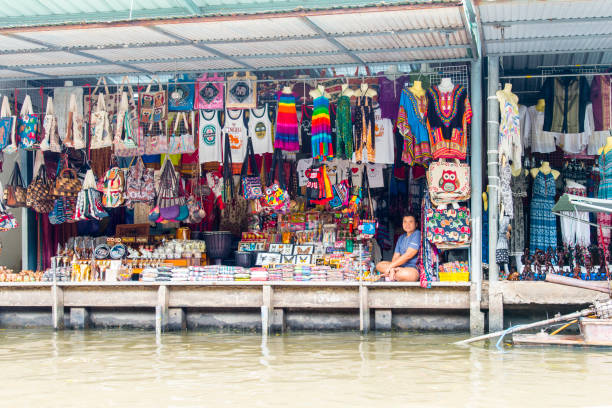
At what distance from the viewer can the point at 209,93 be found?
12125 millimetres

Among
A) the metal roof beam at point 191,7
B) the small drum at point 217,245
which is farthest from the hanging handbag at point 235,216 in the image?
the metal roof beam at point 191,7

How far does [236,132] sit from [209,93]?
0.85 m

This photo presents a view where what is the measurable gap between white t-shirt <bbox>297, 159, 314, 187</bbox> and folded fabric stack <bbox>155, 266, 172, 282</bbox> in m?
2.57

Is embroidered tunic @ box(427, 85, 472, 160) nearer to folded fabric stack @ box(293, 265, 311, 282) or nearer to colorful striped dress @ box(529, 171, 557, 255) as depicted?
colorful striped dress @ box(529, 171, 557, 255)

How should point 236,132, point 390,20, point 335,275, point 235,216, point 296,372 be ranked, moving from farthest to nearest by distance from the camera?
point 235,216, point 236,132, point 335,275, point 390,20, point 296,372

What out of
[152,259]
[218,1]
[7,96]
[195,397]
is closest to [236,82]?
[218,1]

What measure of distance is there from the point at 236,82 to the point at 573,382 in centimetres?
642

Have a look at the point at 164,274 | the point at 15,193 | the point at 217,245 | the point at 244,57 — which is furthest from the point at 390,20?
the point at 15,193

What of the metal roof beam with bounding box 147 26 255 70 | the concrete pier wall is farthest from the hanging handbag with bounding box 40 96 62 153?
the metal roof beam with bounding box 147 26 255 70

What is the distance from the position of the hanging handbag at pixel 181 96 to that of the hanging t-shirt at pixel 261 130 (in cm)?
97

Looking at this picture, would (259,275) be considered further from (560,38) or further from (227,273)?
(560,38)

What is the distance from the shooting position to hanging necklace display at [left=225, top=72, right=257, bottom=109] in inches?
469

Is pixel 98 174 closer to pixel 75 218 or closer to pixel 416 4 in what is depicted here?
pixel 75 218

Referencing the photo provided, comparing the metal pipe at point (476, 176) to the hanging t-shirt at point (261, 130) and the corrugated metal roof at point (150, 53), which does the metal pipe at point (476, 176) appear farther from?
the corrugated metal roof at point (150, 53)
